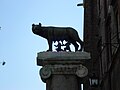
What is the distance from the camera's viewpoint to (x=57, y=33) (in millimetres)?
16203

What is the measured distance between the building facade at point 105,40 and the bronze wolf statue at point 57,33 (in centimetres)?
484

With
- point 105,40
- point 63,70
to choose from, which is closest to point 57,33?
point 63,70

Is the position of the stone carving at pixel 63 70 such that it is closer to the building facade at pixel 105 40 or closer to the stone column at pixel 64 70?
the stone column at pixel 64 70

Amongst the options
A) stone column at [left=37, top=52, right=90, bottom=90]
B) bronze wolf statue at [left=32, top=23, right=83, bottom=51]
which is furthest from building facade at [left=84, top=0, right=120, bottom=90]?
stone column at [left=37, top=52, right=90, bottom=90]

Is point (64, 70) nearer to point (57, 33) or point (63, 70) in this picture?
point (63, 70)

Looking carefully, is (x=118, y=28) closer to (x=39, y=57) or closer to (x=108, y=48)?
(x=108, y=48)

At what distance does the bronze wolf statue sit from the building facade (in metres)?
4.84

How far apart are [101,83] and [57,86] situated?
1330 cm

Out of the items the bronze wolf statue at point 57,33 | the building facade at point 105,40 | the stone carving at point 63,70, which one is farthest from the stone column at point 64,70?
the building facade at point 105,40

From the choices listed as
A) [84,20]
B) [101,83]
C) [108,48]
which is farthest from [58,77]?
[84,20]

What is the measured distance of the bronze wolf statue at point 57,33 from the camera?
1617cm

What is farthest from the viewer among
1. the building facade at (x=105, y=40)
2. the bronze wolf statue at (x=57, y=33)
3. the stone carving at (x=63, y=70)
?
the building facade at (x=105, y=40)

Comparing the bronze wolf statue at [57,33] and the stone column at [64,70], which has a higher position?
the bronze wolf statue at [57,33]

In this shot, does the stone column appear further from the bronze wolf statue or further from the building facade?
the building facade
